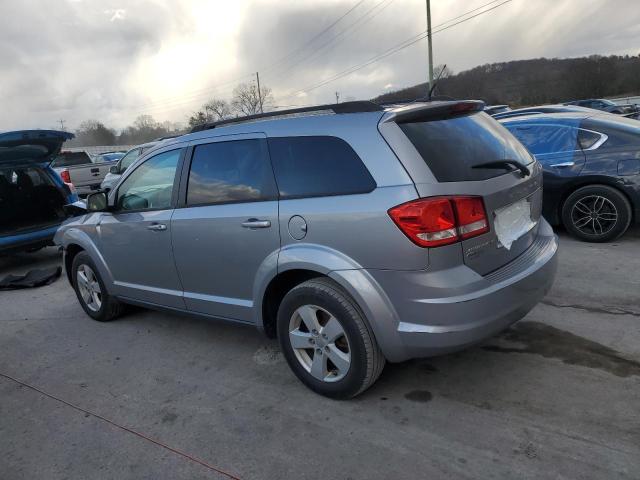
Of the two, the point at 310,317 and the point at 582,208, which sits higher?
the point at 310,317

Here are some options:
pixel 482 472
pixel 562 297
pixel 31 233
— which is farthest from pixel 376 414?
pixel 31 233

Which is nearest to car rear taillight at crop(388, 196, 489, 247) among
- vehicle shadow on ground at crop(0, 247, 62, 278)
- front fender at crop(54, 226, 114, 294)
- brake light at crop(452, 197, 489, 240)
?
brake light at crop(452, 197, 489, 240)

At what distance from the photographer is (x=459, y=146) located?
2.84 meters

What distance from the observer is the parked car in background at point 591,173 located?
552 cm

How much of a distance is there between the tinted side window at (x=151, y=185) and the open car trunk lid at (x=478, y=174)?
6.46 ft

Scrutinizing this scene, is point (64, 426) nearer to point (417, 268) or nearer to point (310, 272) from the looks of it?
point (310, 272)

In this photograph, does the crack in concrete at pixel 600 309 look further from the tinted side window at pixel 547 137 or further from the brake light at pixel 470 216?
the tinted side window at pixel 547 137

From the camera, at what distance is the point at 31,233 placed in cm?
721

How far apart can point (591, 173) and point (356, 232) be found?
431cm

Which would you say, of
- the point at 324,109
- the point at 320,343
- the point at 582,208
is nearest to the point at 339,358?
the point at 320,343

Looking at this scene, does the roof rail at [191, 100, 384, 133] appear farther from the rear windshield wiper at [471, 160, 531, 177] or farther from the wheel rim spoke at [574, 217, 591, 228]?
the wheel rim spoke at [574, 217, 591, 228]

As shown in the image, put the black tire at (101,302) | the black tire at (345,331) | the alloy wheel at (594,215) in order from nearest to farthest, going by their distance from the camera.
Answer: the black tire at (345,331), the black tire at (101,302), the alloy wheel at (594,215)

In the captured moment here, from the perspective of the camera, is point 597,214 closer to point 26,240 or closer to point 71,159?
point 26,240

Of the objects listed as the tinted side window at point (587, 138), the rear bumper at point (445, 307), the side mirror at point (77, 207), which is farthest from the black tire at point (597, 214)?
the side mirror at point (77, 207)
